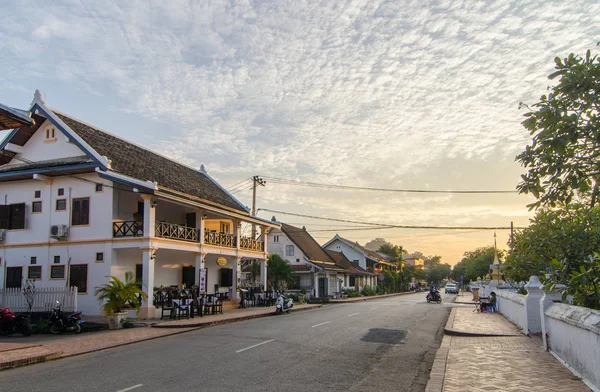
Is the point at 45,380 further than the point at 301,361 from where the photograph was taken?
No

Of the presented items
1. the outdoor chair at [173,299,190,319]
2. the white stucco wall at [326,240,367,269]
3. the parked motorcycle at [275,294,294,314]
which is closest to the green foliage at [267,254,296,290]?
the parked motorcycle at [275,294,294,314]

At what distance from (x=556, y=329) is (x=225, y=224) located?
24.7 meters

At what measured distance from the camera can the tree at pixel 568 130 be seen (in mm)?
5961

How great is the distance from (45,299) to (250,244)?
14.7 m

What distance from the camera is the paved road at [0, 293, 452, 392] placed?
344 inches

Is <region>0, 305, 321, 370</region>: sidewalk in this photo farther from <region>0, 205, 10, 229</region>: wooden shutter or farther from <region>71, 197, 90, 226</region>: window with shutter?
<region>0, 205, 10, 229</region>: wooden shutter

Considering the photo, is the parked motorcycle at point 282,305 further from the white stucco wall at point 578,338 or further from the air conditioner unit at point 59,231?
the white stucco wall at point 578,338

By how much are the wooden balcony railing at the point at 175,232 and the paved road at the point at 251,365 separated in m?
7.92

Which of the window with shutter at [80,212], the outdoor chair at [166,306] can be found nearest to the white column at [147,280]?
the outdoor chair at [166,306]

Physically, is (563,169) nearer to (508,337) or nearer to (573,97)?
(573,97)

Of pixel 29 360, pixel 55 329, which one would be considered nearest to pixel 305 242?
pixel 55 329

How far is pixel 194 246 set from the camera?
1019 inches

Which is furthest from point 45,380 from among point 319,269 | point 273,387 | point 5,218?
point 319,269

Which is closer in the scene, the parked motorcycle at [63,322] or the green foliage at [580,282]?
the green foliage at [580,282]
